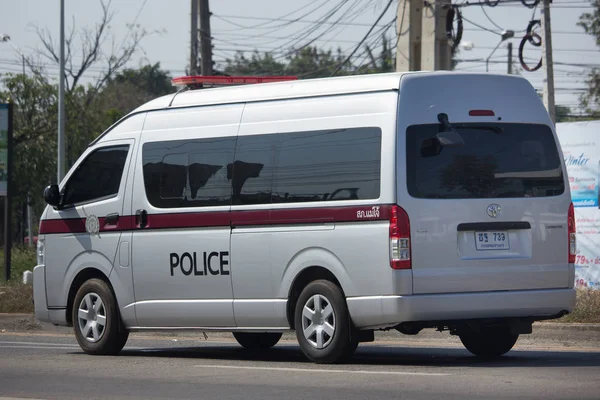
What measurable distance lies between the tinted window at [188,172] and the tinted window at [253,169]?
0.11 m

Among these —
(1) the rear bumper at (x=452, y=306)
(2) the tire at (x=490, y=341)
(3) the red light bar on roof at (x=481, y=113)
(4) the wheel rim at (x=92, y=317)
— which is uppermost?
(3) the red light bar on roof at (x=481, y=113)

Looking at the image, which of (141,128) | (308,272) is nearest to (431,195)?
(308,272)

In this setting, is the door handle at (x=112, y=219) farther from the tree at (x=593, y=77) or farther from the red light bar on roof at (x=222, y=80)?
the tree at (x=593, y=77)

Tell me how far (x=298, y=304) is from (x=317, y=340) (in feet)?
1.31

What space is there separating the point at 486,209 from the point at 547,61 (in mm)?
13445

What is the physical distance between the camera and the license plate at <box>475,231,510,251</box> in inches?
413

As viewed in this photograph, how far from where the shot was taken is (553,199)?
35.6 feet

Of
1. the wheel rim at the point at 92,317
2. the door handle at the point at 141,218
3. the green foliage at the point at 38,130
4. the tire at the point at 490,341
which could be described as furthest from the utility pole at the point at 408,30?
the green foliage at the point at 38,130

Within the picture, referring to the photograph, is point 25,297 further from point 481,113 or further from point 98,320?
point 481,113

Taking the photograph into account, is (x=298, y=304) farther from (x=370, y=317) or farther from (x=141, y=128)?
(x=141, y=128)

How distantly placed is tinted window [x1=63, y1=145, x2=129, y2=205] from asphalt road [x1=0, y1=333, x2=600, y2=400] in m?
1.65

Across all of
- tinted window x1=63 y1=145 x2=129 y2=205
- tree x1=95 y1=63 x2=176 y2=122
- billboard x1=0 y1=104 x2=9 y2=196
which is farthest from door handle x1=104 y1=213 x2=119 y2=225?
tree x1=95 y1=63 x2=176 y2=122

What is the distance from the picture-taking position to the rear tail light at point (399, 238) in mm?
10203

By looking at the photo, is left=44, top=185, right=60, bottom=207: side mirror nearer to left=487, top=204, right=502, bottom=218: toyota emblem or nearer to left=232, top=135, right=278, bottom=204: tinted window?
left=232, top=135, right=278, bottom=204: tinted window
